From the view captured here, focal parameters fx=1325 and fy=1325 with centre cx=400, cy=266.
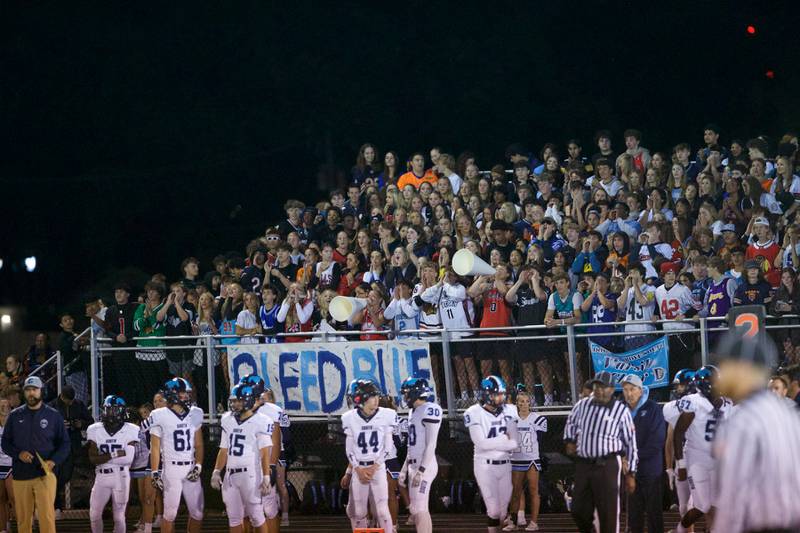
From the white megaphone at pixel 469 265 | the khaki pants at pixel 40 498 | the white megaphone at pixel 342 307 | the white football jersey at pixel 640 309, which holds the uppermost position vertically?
the white megaphone at pixel 469 265

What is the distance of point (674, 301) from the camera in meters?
15.1

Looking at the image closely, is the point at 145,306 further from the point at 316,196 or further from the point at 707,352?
the point at 316,196

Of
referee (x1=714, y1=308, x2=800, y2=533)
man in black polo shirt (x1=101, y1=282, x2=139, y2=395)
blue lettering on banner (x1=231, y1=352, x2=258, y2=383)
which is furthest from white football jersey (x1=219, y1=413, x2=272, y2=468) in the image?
referee (x1=714, y1=308, x2=800, y2=533)

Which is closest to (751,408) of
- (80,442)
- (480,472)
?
(480,472)

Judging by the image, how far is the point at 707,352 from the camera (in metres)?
14.4

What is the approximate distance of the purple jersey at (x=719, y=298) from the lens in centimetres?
1464

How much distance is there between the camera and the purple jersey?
14641 mm

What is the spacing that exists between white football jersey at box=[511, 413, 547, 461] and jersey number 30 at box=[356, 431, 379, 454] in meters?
2.62

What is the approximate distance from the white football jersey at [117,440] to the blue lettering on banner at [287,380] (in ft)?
8.19

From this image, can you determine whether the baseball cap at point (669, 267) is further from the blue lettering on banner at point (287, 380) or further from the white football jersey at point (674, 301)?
the blue lettering on banner at point (287, 380)

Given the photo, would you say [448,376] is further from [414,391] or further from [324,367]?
[414,391]

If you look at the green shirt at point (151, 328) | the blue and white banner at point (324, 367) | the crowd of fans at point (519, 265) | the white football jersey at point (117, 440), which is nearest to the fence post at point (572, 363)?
the crowd of fans at point (519, 265)

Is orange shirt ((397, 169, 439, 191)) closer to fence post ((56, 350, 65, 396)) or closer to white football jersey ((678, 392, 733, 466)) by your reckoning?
fence post ((56, 350, 65, 396))

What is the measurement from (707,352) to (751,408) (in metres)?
7.81
